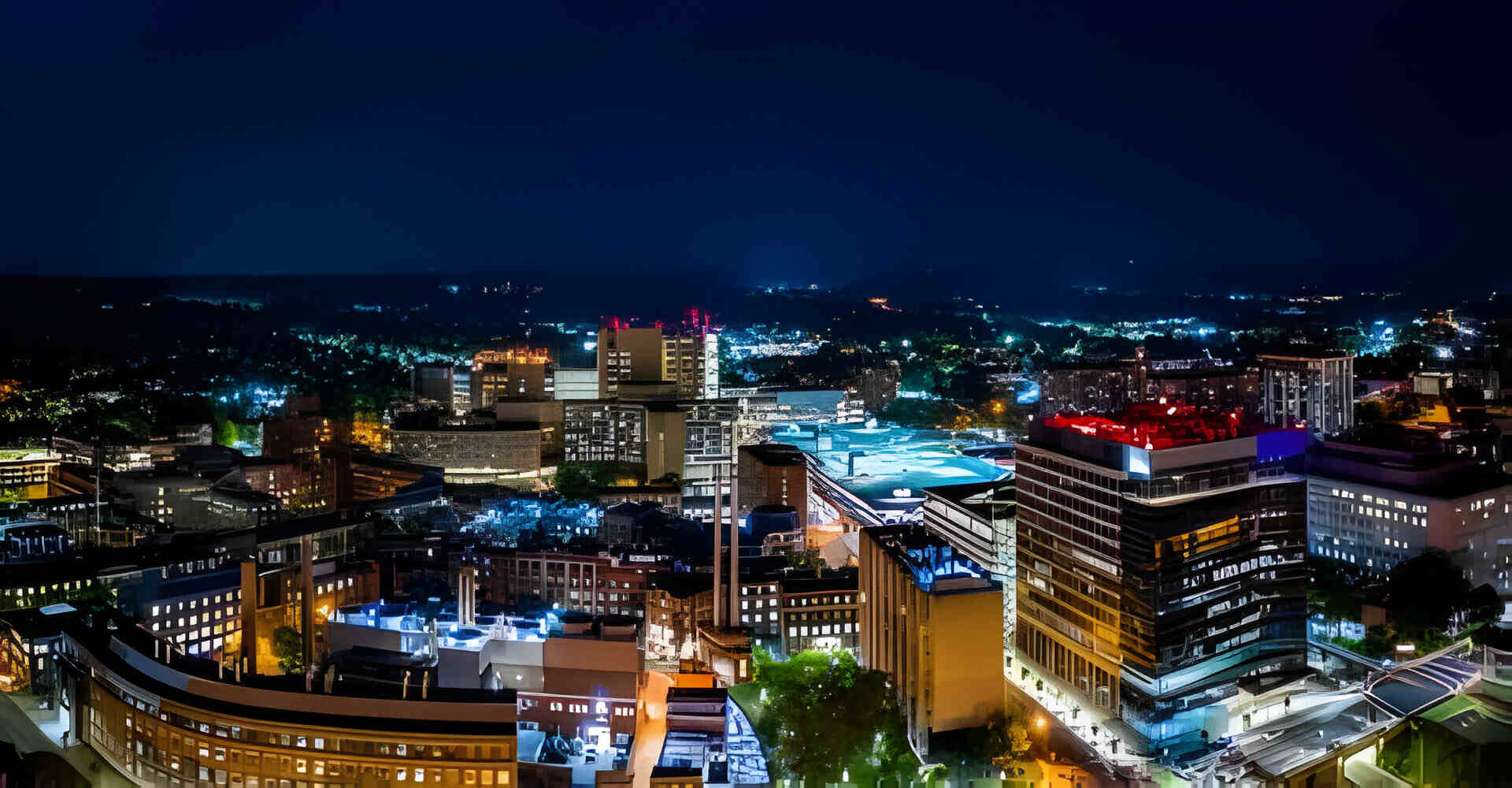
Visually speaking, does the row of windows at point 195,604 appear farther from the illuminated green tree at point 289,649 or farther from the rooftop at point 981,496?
the rooftop at point 981,496

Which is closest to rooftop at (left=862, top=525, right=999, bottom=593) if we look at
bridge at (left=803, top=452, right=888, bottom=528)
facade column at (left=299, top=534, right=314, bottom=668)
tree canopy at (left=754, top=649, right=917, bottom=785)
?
tree canopy at (left=754, top=649, right=917, bottom=785)

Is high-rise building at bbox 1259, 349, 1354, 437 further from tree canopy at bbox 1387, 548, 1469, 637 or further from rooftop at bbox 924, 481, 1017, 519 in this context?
tree canopy at bbox 1387, 548, 1469, 637

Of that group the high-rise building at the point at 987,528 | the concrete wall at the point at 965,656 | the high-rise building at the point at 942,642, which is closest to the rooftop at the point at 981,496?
the high-rise building at the point at 987,528

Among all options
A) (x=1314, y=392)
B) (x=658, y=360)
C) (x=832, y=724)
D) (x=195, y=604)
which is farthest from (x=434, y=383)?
(x=832, y=724)

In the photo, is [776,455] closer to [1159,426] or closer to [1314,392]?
[1159,426]

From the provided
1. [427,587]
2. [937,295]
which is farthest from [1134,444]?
[937,295]
